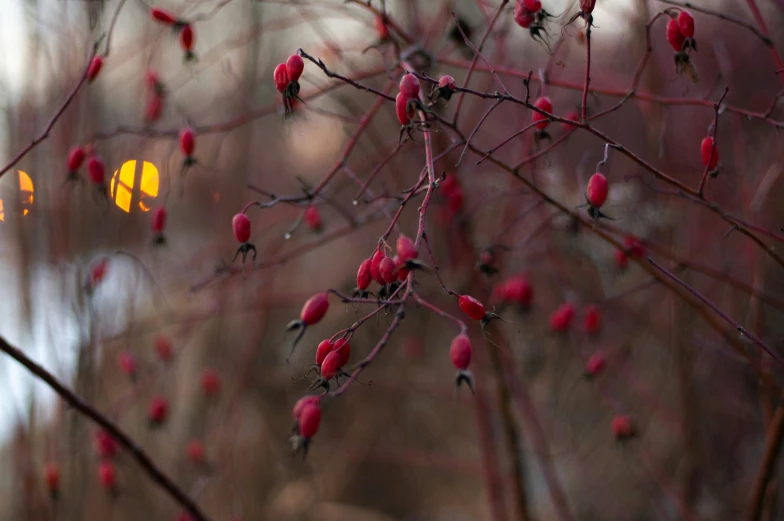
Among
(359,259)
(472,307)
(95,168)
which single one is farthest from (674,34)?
(359,259)

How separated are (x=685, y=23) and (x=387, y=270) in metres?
0.61

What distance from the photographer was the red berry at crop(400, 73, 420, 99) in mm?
754

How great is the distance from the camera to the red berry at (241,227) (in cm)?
100

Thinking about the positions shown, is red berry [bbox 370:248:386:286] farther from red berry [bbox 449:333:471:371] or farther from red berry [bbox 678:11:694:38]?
red berry [bbox 678:11:694:38]

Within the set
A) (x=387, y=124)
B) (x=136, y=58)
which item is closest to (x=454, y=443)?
(x=387, y=124)

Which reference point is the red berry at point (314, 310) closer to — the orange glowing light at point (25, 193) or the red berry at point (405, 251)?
the red berry at point (405, 251)

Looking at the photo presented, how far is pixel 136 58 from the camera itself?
212cm

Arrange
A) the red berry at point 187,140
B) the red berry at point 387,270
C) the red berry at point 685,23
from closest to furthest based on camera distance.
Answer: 1. the red berry at point 387,270
2. the red berry at point 685,23
3. the red berry at point 187,140

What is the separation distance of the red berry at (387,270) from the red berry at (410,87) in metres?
0.20

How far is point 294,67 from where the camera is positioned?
85cm

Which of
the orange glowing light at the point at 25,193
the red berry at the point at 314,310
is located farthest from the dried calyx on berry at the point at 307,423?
the orange glowing light at the point at 25,193

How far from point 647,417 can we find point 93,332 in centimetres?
212

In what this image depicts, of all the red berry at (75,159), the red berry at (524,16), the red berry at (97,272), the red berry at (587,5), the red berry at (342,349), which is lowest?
the red berry at (342,349)

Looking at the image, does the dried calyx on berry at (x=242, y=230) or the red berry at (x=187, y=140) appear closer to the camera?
the dried calyx on berry at (x=242, y=230)
